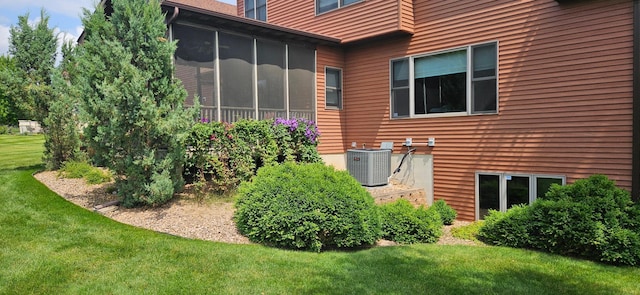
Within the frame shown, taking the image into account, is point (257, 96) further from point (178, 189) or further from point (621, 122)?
point (621, 122)

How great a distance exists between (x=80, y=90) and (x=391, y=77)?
6.86 m

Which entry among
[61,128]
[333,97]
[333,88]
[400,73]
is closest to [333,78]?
[333,88]

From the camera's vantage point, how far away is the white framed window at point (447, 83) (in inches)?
321

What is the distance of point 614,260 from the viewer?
495 centimetres

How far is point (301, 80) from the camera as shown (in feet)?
33.2

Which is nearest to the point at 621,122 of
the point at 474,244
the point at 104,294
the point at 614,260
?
the point at 614,260

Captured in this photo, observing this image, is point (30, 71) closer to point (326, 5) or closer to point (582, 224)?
point (326, 5)

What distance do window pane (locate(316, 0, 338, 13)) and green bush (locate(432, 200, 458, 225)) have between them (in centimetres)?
603

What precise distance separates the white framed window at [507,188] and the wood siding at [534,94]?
0.48ft

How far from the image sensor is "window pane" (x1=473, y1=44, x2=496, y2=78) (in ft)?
26.5

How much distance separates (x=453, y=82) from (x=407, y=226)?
4.09 m

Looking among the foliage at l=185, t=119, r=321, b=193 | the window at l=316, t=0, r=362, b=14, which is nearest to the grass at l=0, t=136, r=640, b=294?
the foliage at l=185, t=119, r=321, b=193

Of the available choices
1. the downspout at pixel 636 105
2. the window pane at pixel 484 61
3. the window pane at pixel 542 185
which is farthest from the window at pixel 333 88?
the downspout at pixel 636 105

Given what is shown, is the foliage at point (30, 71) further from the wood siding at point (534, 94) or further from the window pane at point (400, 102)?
the window pane at point (400, 102)
